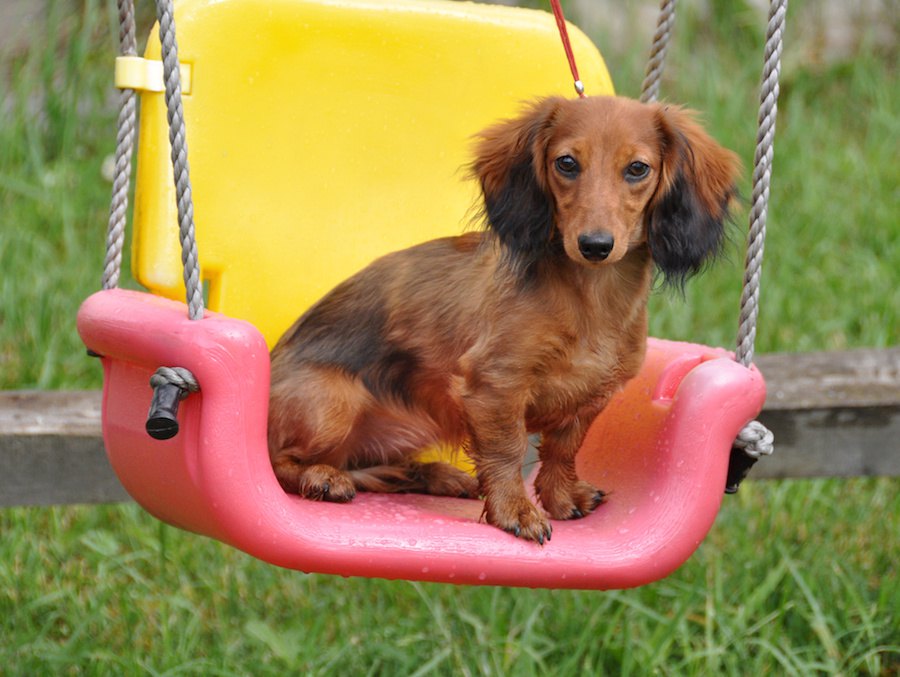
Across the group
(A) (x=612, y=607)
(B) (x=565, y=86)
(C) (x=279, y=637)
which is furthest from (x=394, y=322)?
(A) (x=612, y=607)

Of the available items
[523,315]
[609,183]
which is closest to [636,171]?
[609,183]

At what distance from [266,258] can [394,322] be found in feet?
1.55

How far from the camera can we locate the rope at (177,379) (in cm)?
186

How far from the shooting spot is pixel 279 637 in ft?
9.64

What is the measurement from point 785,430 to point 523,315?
1028 mm

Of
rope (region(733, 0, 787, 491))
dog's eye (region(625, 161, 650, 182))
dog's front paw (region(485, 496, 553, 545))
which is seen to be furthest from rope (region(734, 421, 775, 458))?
dog's eye (region(625, 161, 650, 182))

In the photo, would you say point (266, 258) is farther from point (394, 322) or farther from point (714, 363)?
point (714, 363)

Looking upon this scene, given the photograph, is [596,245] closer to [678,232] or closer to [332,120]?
[678,232]

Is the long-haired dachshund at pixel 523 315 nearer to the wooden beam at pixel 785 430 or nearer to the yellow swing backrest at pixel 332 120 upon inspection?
the yellow swing backrest at pixel 332 120

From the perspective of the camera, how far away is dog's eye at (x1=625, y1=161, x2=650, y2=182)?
1.90m

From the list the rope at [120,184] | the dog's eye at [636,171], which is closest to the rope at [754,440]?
the dog's eye at [636,171]

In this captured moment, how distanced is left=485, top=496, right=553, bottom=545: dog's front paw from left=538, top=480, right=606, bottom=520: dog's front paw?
17 centimetres

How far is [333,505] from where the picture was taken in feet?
6.80

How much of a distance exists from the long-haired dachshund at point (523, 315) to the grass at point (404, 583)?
14.1 inches
